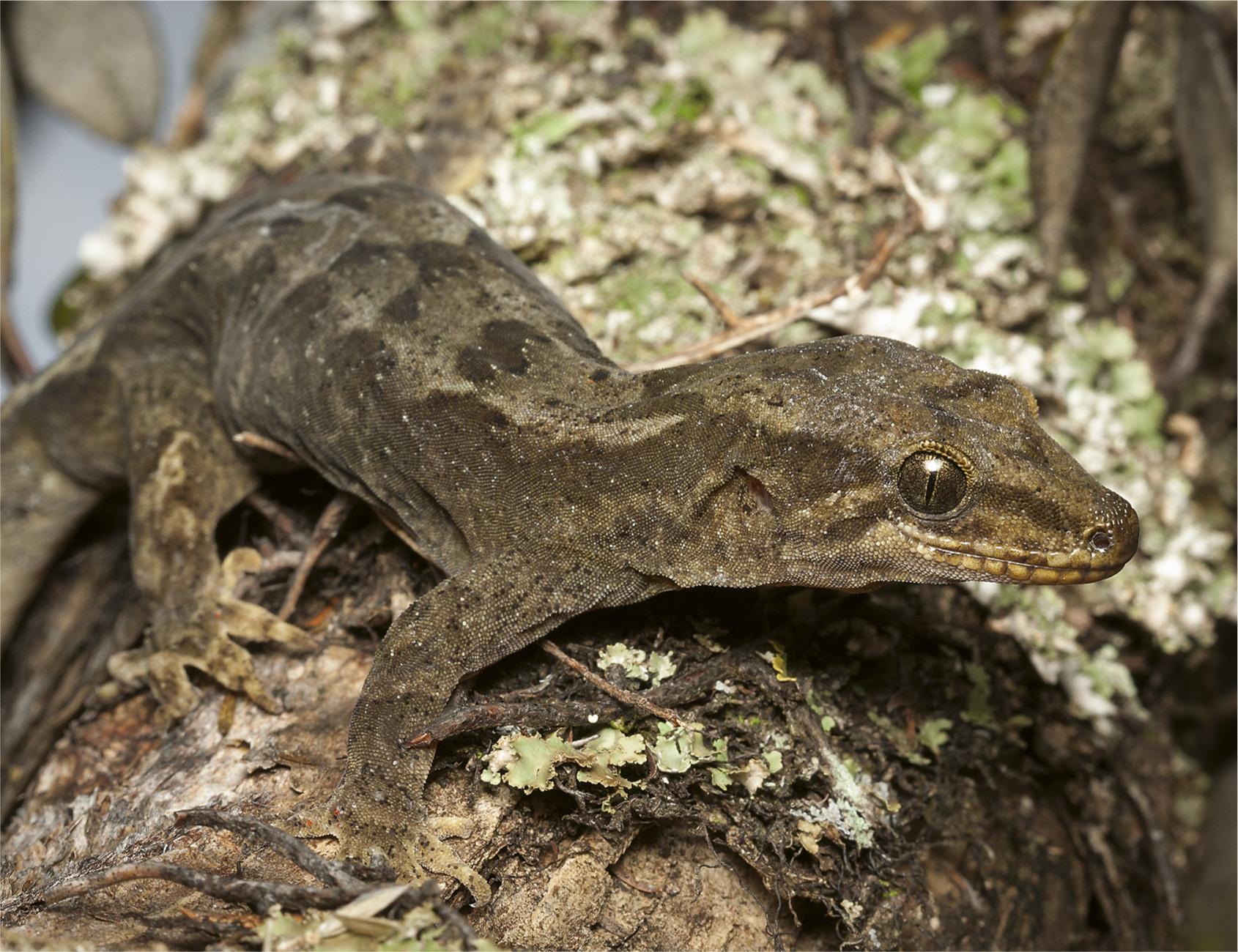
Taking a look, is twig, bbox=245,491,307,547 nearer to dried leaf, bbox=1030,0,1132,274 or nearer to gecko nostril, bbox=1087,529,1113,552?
gecko nostril, bbox=1087,529,1113,552

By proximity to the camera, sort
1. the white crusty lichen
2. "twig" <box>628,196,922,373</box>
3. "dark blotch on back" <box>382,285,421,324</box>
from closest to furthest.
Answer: "dark blotch on back" <box>382,285,421,324</box> < "twig" <box>628,196,922,373</box> < the white crusty lichen

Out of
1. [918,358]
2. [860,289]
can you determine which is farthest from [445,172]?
[918,358]

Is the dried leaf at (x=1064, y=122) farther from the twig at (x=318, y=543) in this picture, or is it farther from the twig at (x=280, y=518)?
the twig at (x=280, y=518)

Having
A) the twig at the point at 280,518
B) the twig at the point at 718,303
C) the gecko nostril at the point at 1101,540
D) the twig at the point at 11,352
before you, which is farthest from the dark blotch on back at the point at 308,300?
the twig at the point at 11,352

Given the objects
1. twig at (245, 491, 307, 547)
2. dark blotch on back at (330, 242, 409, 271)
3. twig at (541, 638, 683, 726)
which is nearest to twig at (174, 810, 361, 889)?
twig at (541, 638, 683, 726)

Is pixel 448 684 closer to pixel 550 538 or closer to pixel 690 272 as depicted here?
pixel 550 538

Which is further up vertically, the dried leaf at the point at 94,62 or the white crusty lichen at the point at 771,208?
the dried leaf at the point at 94,62
